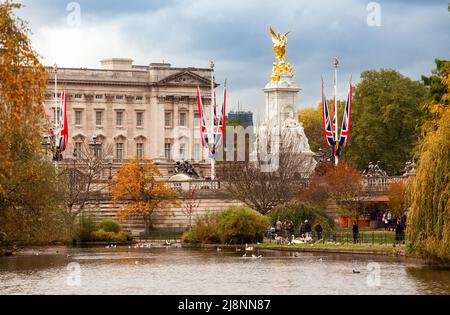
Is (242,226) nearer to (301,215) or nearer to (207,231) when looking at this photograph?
(207,231)

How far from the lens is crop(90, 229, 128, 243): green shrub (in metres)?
89.9

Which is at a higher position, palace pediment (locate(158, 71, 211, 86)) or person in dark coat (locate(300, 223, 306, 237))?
palace pediment (locate(158, 71, 211, 86))

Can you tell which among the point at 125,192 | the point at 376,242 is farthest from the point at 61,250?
the point at 125,192

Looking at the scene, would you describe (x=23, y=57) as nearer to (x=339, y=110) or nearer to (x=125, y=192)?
→ (x=125, y=192)

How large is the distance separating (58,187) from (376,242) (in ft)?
51.4

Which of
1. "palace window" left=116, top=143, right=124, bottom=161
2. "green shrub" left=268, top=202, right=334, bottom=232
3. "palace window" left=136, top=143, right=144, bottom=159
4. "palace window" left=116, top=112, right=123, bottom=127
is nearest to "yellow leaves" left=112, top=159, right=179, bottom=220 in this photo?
"green shrub" left=268, top=202, right=334, bottom=232

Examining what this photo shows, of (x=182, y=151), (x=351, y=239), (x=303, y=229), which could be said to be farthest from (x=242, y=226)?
(x=182, y=151)

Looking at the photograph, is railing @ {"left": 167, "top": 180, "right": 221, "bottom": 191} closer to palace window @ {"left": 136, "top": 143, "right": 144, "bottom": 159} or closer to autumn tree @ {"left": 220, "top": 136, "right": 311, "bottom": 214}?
autumn tree @ {"left": 220, "top": 136, "right": 311, "bottom": 214}

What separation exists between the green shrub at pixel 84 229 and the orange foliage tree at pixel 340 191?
1433 cm

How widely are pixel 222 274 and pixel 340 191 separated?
1638 inches

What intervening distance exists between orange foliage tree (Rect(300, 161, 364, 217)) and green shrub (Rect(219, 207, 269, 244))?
558 inches

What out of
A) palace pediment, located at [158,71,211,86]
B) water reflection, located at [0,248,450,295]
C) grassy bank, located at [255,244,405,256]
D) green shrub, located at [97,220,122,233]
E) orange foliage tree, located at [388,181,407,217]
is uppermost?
palace pediment, located at [158,71,211,86]

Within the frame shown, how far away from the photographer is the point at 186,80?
471ft

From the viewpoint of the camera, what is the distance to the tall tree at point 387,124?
129625 millimetres
